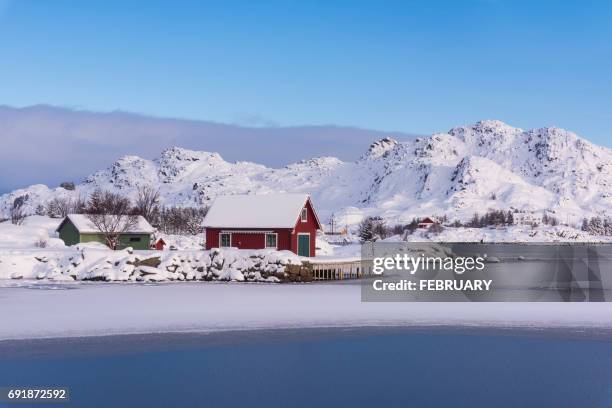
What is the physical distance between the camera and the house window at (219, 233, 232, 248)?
163ft

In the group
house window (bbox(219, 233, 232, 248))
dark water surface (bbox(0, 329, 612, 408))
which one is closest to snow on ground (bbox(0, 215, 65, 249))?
house window (bbox(219, 233, 232, 248))

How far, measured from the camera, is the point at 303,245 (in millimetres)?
49719

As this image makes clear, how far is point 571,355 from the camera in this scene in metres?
17.2

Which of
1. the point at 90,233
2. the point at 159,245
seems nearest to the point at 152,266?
the point at 90,233

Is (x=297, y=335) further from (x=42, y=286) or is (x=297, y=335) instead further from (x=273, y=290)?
(x=42, y=286)

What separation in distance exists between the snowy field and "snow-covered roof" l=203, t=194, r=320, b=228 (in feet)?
A: 53.0

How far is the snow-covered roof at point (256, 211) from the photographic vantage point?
48.7 meters

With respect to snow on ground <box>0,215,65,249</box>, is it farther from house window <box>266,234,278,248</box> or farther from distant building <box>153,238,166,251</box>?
house window <box>266,234,278,248</box>

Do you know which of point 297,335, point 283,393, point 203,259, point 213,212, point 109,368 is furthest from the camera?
point 213,212

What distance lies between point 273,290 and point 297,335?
1405 centimetres

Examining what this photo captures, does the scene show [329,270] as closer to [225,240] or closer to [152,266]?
[225,240]

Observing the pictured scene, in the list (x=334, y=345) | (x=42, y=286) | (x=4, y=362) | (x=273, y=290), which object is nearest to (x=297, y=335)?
(x=334, y=345)
